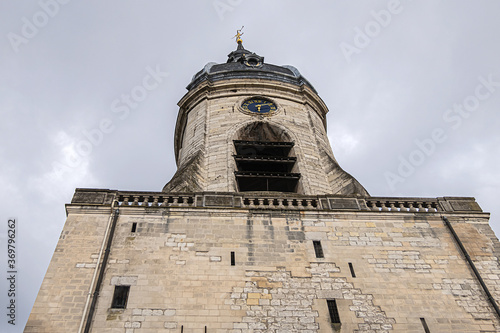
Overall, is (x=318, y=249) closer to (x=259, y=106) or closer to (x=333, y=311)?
(x=333, y=311)

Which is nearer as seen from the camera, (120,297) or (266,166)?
(120,297)

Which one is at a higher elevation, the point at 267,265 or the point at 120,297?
the point at 267,265

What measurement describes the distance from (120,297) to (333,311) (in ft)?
13.7

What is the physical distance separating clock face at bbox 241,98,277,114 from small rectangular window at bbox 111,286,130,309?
393 inches

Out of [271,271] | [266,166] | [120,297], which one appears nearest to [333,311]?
[271,271]

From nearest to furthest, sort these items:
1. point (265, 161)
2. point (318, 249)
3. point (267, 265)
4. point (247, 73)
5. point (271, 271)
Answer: point (271, 271) < point (267, 265) < point (318, 249) < point (265, 161) < point (247, 73)

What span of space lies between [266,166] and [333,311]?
748cm

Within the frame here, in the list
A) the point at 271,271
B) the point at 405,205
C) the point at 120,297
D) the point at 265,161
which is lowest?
the point at 120,297

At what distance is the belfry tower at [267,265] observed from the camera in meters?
8.40

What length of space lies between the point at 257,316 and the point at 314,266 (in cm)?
182

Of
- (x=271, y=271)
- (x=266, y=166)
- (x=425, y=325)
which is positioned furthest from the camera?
(x=266, y=166)

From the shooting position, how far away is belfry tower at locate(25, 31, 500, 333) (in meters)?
8.40

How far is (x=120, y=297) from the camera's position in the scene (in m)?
8.65

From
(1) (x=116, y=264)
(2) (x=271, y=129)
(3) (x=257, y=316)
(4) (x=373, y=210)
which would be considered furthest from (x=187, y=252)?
(2) (x=271, y=129)
